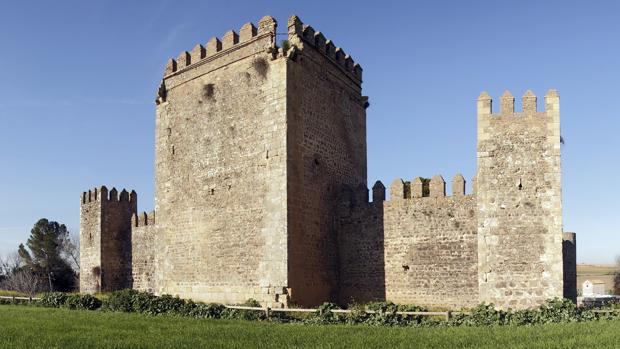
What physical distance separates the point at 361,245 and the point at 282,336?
824 cm

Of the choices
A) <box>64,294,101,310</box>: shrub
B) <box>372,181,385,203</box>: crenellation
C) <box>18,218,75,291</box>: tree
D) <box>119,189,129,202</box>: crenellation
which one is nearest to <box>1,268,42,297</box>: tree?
<box>18,218,75,291</box>: tree

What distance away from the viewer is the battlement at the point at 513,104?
614 inches

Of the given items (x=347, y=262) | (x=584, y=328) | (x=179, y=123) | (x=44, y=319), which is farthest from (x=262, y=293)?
(x=584, y=328)

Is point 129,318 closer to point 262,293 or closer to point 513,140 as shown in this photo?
point 262,293

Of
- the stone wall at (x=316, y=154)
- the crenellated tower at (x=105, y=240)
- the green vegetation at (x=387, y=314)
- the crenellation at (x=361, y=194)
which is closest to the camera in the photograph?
the green vegetation at (x=387, y=314)

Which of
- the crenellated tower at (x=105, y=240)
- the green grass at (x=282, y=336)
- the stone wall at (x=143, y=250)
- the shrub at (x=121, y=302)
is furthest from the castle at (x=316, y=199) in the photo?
the crenellated tower at (x=105, y=240)

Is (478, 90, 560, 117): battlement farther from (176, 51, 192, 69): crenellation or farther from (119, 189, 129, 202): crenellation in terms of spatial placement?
(119, 189, 129, 202): crenellation

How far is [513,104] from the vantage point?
629 inches

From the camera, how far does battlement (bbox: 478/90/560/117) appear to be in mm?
15586

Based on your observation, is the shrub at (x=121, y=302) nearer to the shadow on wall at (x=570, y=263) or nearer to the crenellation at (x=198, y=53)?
the crenellation at (x=198, y=53)

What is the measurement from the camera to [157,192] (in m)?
21.5

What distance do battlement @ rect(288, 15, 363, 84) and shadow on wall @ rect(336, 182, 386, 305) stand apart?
462cm

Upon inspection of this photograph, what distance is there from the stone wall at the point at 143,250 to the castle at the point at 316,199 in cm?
604

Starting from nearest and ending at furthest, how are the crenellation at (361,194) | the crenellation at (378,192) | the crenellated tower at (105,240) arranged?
the crenellation at (378,192)
the crenellation at (361,194)
the crenellated tower at (105,240)
